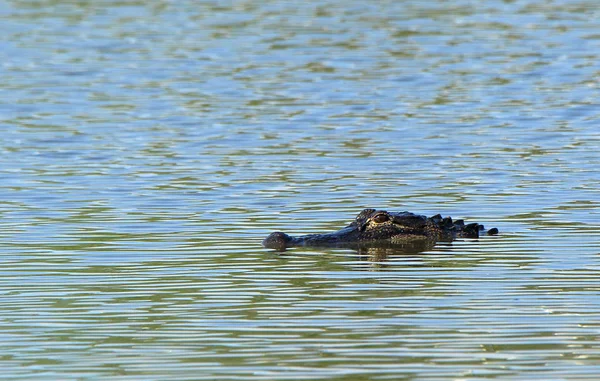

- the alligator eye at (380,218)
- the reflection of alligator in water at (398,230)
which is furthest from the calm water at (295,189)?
the alligator eye at (380,218)

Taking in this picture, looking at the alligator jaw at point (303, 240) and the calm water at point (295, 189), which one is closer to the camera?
the calm water at point (295, 189)

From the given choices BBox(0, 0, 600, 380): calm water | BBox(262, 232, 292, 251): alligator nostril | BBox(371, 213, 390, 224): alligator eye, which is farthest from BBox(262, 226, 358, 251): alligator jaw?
BBox(371, 213, 390, 224): alligator eye

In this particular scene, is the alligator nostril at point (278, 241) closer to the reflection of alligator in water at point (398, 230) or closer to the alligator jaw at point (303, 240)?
the alligator jaw at point (303, 240)

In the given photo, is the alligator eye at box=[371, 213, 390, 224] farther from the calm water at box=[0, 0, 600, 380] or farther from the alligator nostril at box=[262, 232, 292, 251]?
the alligator nostril at box=[262, 232, 292, 251]

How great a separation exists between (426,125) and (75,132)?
17.4 ft

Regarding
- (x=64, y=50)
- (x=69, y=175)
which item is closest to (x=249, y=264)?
(x=69, y=175)

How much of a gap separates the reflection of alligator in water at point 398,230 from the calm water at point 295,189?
285 millimetres

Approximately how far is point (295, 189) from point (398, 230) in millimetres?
3297

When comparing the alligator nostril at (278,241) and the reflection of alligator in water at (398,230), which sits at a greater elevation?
the alligator nostril at (278,241)

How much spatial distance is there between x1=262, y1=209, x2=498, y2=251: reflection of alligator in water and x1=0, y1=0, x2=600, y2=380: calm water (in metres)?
0.29

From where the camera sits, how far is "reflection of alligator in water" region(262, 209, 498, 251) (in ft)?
46.4

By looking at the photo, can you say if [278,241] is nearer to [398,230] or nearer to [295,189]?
[398,230]

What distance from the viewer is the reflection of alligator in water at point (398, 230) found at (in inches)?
556

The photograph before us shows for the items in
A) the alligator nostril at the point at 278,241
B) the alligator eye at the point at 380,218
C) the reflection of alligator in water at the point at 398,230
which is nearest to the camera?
the alligator nostril at the point at 278,241
